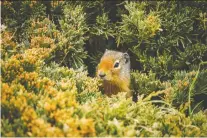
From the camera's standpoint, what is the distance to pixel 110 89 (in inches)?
163

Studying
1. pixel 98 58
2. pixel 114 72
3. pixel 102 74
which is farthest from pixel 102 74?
pixel 98 58

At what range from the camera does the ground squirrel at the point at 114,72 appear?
4011 millimetres

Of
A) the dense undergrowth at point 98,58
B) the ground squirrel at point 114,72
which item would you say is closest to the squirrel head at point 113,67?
the ground squirrel at point 114,72

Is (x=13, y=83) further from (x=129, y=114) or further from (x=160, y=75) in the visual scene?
(x=160, y=75)

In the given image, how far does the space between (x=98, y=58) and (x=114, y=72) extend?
563 millimetres

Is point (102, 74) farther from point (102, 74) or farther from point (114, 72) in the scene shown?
point (114, 72)

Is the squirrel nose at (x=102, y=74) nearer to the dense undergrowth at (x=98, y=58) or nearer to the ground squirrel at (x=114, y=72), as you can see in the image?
the ground squirrel at (x=114, y=72)

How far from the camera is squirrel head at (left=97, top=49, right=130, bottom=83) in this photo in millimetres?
3994

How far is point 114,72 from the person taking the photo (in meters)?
4.15

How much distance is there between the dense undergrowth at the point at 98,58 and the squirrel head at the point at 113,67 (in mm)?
146

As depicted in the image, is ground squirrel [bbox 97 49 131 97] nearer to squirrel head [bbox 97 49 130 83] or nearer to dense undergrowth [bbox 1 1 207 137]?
squirrel head [bbox 97 49 130 83]

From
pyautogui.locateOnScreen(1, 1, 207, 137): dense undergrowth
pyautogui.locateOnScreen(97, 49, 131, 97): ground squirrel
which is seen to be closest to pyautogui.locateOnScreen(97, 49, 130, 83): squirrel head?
pyautogui.locateOnScreen(97, 49, 131, 97): ground squirrel

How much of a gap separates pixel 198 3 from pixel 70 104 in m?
2.80

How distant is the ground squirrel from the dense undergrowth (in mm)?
142
